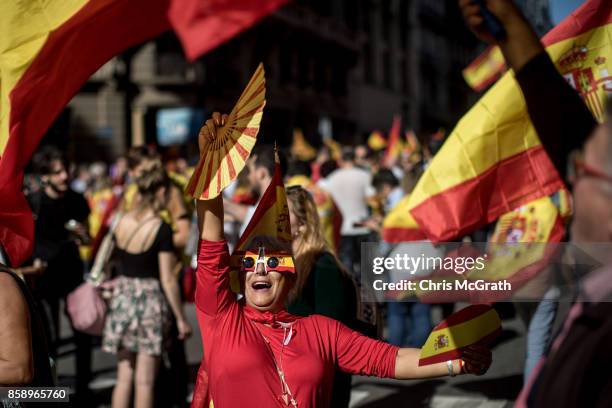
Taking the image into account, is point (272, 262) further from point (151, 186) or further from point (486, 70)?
point (151, 186)

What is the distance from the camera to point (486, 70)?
4.32 metres

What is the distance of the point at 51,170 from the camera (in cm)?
771

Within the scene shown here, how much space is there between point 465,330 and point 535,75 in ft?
2.95

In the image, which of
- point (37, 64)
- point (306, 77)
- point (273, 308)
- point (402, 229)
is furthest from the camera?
point (306, 77)

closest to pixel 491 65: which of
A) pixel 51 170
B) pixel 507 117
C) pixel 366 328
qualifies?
pixel 507 117

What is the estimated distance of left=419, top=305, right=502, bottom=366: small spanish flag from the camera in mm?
2869

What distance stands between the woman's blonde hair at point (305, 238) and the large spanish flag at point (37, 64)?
3.96 feet

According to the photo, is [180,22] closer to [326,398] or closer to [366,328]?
[326,398]

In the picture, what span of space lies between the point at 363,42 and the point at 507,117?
152ft

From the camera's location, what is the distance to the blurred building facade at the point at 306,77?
30.8 m

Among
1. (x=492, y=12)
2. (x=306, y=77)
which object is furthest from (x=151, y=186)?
(x=306, y=77)

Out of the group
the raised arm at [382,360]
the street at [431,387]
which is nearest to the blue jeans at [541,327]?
the street at [431,387]

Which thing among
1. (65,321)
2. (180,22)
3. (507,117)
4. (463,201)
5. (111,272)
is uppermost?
(180,22)

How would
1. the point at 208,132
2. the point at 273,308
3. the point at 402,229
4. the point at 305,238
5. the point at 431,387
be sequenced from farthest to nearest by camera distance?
the point at 431,387
the point at 402,229
the point at 305,238
the point at 273,308
the point at 208,132
